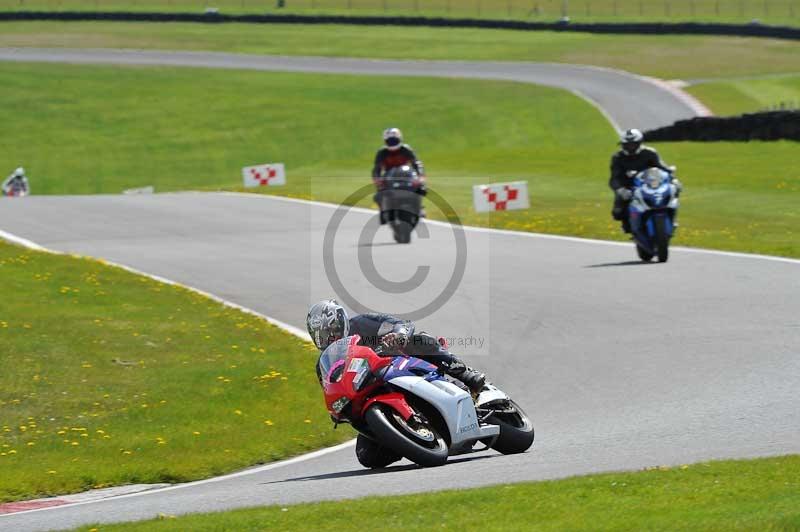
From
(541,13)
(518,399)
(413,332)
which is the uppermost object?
(541,13)

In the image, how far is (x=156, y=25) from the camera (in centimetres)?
7650

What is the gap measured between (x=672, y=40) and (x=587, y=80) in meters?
12.0

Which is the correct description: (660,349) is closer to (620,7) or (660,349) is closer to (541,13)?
(541,13)

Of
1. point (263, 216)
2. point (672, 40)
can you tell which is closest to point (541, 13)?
point (672, 40)

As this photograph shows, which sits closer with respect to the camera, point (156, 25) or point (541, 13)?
point (156, 25)

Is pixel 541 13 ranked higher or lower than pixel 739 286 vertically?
higher

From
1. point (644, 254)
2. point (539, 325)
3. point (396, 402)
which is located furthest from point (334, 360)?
point (644, 254)

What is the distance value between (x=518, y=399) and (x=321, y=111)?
1626 inches

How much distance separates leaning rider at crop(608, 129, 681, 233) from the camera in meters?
20.4

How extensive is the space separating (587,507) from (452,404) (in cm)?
211

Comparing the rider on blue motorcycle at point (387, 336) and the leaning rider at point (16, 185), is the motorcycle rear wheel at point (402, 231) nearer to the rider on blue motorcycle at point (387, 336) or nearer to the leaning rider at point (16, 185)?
the rider on blue motorcycle at point (387, 336)

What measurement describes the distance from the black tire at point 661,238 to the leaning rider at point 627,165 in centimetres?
81

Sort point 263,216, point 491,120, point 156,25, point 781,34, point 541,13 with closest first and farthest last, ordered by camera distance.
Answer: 1. point 263,216
2. point 491,120
3. point 781,34
4. point 156,25
5. point 541,13

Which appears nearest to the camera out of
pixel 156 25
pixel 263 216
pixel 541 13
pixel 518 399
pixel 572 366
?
pixel 518 399
